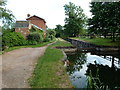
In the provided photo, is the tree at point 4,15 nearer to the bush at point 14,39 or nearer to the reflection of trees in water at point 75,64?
the bush at point 14,39

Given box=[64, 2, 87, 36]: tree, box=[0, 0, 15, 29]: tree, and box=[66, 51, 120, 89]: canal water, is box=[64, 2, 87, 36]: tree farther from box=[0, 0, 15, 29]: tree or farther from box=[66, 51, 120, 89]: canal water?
box=[66, 51, 120, 89]: canal water

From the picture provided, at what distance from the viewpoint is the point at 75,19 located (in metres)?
44.9

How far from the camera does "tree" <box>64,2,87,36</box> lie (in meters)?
44.2

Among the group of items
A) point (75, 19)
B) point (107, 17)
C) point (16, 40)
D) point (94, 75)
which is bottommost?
point (94, 75)

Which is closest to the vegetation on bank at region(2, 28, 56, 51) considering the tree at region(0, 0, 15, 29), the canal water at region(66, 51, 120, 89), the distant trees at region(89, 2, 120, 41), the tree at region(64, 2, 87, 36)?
the tree at region(0, 0, 15, 29)

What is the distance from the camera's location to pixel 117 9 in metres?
16.5

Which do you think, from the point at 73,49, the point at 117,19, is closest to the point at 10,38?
the point at 73,49

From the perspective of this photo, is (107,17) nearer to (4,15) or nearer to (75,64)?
(75,64)

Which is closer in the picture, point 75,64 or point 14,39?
point 75,64

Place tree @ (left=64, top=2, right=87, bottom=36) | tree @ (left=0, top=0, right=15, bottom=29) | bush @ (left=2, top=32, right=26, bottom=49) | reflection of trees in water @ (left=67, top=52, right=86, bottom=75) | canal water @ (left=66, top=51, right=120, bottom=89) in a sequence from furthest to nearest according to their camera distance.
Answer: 1. tree @ (left=64, top=2, right=87, bottom=36)
2. bush @ (left=2, top=32, right=26, bottom=49)
3. tree @ (left=0, top=0, right=15, bottom=29)
4. reflection of trees in water @ (left=67, top=52, right=86, bottom=75)
5. canal water @ (left=66, top=51, right=120, bottom=89)

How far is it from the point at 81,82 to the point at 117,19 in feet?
47.6

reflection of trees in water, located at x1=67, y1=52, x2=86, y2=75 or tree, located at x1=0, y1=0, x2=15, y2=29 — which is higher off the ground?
tree, located at x1=0, y1=0, x2=15, y2=29

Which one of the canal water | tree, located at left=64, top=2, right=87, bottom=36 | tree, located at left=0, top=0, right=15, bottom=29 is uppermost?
tree, located at left=64, top=2, right=87, bottom=36

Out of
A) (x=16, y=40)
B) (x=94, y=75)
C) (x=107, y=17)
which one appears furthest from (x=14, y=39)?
(x=107, y=17)
